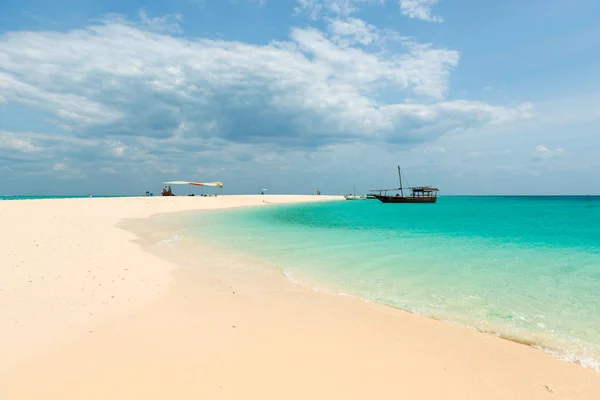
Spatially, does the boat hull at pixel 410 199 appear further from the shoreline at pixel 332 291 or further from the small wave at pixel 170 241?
the shoreline at pixel 332 291

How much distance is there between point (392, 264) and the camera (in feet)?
39.2

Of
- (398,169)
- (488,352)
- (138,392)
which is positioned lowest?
(488,352)

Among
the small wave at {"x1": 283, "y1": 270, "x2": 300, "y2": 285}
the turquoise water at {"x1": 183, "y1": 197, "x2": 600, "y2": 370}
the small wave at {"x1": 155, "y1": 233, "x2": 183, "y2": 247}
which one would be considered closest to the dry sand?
the turquoise water at {"x1": 183, "y1": 197, "x2": 600, "y2": 370}

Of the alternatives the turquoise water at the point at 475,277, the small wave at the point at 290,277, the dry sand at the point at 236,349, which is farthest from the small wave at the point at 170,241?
the small wave at the point at 290,277

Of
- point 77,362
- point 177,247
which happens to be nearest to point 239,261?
point 177,247

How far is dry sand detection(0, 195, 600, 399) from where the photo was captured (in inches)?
158

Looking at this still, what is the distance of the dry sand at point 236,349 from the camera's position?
13.2 feet

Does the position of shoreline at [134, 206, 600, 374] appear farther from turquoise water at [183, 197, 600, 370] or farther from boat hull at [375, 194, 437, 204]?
boat hull at [375, 194, 437, 204]

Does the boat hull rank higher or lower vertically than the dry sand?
higher

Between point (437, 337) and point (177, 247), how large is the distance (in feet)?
41.0

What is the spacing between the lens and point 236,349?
5012mm

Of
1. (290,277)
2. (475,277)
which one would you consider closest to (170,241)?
(290,277)

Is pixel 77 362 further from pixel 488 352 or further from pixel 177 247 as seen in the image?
pixel 177 247

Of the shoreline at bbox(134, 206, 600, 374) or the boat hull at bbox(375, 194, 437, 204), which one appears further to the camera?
the boat hull at bbox(375, 194, 437, 204)
